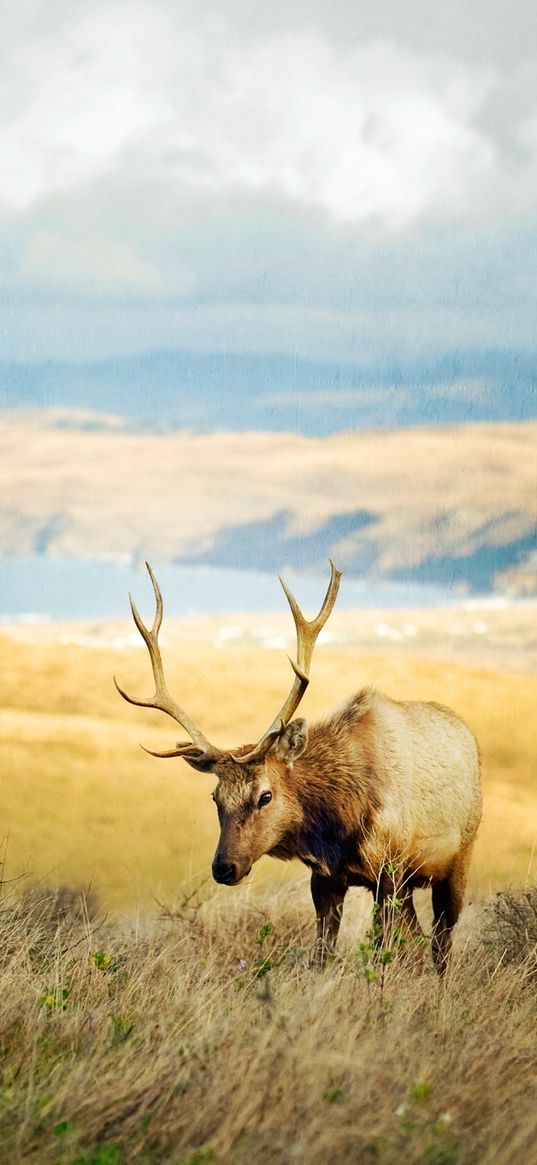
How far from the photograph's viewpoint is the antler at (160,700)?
6.81 meters

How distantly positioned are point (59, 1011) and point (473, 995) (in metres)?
1.76

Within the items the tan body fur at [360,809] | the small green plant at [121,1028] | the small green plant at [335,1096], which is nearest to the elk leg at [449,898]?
the tan body fur at [360,809]

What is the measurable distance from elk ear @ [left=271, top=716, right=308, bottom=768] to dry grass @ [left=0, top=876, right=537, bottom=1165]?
0.96 metres

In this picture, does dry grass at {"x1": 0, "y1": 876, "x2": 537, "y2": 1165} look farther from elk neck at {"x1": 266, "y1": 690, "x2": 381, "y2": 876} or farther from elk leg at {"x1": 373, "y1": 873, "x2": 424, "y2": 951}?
elk neck at {"x1": 266, "y1": 690, "x2": 381, "y2": 876}

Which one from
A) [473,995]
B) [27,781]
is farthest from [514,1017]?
[27,781]

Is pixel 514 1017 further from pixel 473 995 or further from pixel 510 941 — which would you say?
pixel 510 941

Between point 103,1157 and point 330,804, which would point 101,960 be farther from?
point 103,1157

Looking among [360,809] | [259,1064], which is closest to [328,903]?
[360,809]

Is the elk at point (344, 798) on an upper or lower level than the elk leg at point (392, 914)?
upper

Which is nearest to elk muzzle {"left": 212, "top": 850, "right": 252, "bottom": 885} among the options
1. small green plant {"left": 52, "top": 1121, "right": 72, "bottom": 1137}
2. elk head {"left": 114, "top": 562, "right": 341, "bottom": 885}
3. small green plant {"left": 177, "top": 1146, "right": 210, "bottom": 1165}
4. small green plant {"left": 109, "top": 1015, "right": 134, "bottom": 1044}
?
elk head {"left": 114, "top": 562, "right": 341, "bottom": 885}

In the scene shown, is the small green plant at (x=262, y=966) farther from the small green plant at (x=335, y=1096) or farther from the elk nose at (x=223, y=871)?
the small green plant at (x=335, y=1096)

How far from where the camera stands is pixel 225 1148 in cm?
397

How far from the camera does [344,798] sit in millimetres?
6965

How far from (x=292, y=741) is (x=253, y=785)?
28 centimetres
